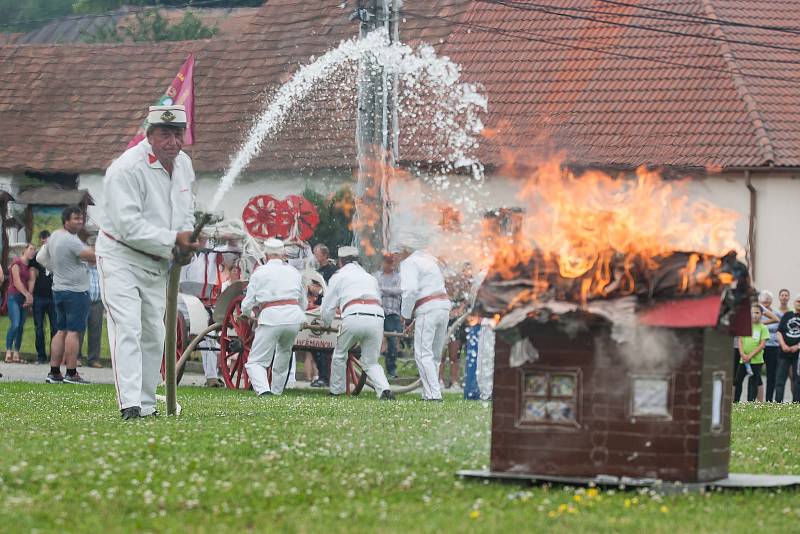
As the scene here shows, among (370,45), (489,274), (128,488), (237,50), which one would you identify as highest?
(237,50)

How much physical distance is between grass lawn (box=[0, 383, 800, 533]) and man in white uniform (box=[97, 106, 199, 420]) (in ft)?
2.53

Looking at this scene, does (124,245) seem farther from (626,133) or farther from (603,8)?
(603,8)

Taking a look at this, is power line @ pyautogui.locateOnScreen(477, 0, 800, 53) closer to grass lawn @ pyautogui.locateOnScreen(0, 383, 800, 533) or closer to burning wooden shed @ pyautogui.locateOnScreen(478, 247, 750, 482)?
grass lawn @ pyautogui.locateOnScreen(0, 383, 800, 533)

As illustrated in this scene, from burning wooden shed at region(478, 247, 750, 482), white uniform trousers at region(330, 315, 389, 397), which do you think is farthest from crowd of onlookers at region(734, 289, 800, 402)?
burning wooden shed at region(478, 247, 750, 482)

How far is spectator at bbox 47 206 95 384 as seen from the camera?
2081cm

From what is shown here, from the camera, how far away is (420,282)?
19.8 metres

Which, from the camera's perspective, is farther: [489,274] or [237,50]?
[237,50]

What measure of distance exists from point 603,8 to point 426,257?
1820cm

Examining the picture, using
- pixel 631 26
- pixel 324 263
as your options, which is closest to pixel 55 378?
pixel 324 263

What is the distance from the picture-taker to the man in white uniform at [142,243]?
38.0ft

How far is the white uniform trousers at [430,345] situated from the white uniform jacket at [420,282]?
0.36 ft

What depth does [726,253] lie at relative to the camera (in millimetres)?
8211

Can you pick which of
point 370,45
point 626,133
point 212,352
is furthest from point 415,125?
point 212,352

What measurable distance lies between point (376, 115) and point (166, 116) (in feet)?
37.7
